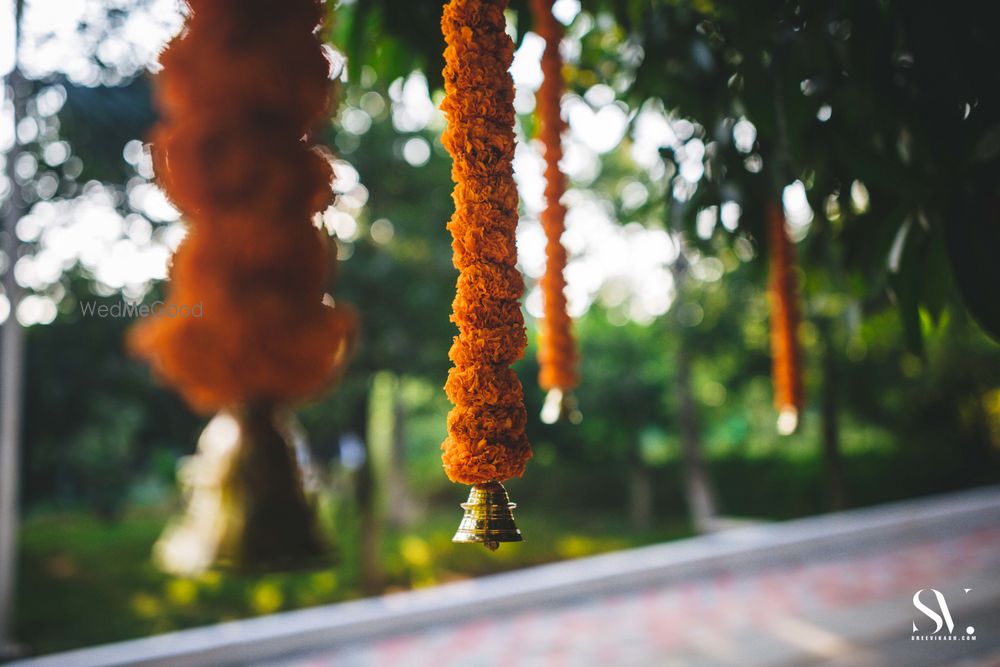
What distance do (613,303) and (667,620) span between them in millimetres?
5038

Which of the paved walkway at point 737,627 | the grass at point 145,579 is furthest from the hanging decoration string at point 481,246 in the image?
the grass at point 145,579

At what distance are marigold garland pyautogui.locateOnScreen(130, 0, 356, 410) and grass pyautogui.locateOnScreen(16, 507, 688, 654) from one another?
5307mm

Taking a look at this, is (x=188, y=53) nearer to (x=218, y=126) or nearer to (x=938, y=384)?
(x=218, y=126)

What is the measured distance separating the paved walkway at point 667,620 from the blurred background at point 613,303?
3.36ft

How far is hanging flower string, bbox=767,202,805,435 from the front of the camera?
194 centimetres

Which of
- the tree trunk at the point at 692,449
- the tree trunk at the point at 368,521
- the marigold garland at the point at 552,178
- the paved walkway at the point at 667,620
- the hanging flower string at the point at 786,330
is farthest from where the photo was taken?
the tree trunk at the point at 692,449

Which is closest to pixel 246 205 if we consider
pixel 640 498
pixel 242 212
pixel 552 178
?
pixel 242 212

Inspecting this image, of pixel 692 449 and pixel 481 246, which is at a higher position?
pixel 481 246

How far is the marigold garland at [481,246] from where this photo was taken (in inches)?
32.0

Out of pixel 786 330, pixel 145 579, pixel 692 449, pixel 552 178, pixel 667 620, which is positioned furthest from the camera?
pixel 692 449

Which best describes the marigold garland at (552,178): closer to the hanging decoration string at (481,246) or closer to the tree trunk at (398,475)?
the hanging decoration string at (481,246)

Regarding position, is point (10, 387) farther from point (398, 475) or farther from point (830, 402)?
point (830, 402)

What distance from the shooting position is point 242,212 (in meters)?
0.53

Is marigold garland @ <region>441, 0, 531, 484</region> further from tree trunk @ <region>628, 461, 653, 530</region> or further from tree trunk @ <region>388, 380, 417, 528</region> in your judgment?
tree trunk @ <region>628, 461, 653, 530</region>
